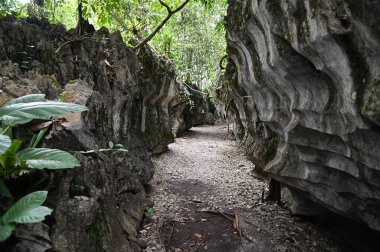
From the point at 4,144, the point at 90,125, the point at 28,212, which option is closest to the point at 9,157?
the point at 4,144

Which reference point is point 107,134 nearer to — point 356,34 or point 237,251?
point 237,251

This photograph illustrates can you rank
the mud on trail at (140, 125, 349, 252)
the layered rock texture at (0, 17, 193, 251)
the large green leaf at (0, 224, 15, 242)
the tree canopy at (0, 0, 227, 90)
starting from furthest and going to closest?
the tree canopy at (0, 0, 227, 90), the mud on trail at (140, 125, 349, 252), the layered rock texture at (0, 17, 193, 251), the large green leaf at (0, 224, 15, 242)

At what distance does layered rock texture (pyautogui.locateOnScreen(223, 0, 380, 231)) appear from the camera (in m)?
3.04

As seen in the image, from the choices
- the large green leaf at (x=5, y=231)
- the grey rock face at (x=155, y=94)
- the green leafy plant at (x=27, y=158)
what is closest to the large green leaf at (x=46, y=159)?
the green leafy plant at (x=27, y=158)

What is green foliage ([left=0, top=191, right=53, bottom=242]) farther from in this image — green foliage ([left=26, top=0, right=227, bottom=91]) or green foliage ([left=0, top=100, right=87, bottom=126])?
green foliage ([left=26, top=0, right=227, bottom=91])

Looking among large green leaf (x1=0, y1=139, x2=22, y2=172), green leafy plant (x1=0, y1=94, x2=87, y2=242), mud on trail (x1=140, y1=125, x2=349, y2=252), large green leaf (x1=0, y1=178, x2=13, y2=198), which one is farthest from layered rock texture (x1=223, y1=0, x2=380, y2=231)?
large green leaf (x1=0, y1=178, x2=13, y2=198)

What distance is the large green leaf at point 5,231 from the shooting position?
2.10 meters

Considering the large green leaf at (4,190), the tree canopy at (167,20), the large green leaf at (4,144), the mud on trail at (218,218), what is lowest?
the mud on trail at (218,218)

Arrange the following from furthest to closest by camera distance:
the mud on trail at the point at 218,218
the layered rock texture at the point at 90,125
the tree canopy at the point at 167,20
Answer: the tree canopy at the point at 167,20
the mud on trail at the point at 218,218
the layered rock texture at the point at 90,125

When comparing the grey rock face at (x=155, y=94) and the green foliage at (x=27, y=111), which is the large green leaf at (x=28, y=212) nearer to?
the green foliage at (x=27, y=111)

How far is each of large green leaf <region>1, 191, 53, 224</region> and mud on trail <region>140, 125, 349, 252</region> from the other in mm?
3232

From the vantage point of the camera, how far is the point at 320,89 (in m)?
4.14

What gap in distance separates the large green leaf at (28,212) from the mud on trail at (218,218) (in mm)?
3232

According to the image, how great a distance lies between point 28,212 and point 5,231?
200 millimetres
